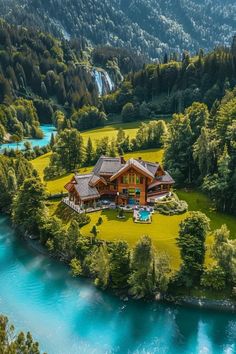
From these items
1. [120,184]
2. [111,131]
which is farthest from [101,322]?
[111,131]

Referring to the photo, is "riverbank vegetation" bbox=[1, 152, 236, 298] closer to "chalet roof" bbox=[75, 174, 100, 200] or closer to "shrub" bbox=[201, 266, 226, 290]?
"shrub" bbox=[201, 266, 226, 290]

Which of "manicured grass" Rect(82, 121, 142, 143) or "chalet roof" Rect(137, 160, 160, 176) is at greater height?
"chalet roof" Rect(137, 160, 160, 176)

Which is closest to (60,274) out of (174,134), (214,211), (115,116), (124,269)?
(124,269)

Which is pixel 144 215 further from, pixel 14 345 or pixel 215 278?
pixel 14 345

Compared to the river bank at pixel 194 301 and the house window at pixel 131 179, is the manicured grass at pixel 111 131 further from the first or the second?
the river bank at pixel 194 301

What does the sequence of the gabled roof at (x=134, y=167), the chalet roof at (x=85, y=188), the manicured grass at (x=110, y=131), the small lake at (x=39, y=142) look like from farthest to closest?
the small lake at (x=39, y=142) → the manicured grass at (x=110, y=131) → the chalet roof at (x=85, y=188) → the gabled roof at (x=134, y=167)

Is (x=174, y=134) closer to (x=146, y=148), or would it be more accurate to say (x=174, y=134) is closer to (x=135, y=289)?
(x=146, y=148)

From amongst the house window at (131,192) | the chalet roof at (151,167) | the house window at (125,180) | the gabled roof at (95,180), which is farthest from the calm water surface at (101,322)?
the chalet roof at (151,167)

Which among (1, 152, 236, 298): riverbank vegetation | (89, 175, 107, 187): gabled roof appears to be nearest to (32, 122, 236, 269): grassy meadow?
(1, 152, 236, 298): riverbank vegetation
